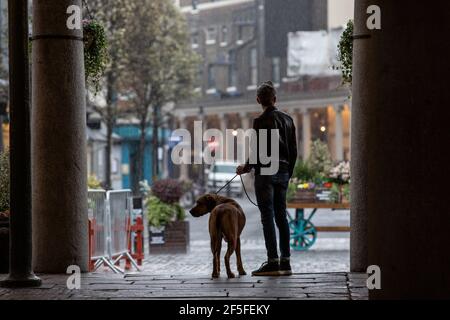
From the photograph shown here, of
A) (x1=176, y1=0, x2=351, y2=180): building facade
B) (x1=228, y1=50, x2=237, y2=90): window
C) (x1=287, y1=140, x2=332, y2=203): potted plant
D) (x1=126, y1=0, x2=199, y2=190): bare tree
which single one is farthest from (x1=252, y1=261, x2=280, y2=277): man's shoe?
(x1=228, y1=50, x2=237, y2=90): window

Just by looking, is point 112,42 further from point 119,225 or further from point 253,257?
point 119,225

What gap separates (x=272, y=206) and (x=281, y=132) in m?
0.76

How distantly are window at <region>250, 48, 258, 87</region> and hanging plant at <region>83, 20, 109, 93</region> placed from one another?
186 ft

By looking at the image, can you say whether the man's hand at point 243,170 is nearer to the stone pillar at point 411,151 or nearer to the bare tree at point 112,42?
the stone pillar at point 411,151

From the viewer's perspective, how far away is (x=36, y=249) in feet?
39.4

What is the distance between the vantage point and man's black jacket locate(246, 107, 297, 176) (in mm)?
11245

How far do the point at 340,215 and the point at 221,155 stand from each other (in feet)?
105

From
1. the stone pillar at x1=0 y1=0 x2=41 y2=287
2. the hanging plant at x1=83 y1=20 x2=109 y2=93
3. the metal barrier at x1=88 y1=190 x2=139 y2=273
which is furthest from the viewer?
the metal barrier at x1=88 y1=190 x2=139 y2=273

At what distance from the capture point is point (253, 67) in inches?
2790

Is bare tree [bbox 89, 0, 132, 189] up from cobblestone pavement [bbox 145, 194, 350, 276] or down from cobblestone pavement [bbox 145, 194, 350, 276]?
up

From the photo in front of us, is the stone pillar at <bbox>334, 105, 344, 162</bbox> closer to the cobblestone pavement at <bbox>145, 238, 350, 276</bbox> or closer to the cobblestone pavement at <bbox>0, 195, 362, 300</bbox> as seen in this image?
the cobblestone pavement at <bbox>145, 238, 350, 276</bbox>

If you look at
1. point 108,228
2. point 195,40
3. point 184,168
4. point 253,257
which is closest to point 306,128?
point 184,168
